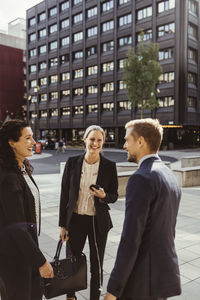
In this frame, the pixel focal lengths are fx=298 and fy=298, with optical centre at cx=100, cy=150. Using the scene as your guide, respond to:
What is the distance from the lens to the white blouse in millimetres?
3322

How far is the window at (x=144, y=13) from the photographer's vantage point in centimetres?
4508

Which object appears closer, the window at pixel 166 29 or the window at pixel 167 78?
the window at pixel 166 29

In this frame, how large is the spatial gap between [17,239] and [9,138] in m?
0.84

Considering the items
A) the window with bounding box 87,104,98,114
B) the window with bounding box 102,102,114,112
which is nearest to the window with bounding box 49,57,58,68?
the window with bounding box 87,104,98,114

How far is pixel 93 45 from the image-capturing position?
2089 inches

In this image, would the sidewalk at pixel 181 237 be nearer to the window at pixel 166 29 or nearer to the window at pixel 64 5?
the window at pixel 166 29

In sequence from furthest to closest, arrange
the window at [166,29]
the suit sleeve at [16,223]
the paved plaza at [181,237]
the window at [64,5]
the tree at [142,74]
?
the window at [64,5] < the window at [166,29] < the tree at [142,74] < the paved plaza at [181,237] < the suit sleeve at [16,223]

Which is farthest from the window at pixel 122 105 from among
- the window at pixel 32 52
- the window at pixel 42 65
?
the window at pixel 32 52

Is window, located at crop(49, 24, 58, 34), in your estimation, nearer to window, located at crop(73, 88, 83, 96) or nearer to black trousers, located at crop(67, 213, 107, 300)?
window, located at crop(73, 88, 83, 96)

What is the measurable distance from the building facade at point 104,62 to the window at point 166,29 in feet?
0.44

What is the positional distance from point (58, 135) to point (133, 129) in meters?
58.5

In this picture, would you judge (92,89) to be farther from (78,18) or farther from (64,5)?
(64,5)

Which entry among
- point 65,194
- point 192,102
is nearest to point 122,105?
point 192,102

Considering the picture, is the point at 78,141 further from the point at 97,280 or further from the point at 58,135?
the point at 97,280
